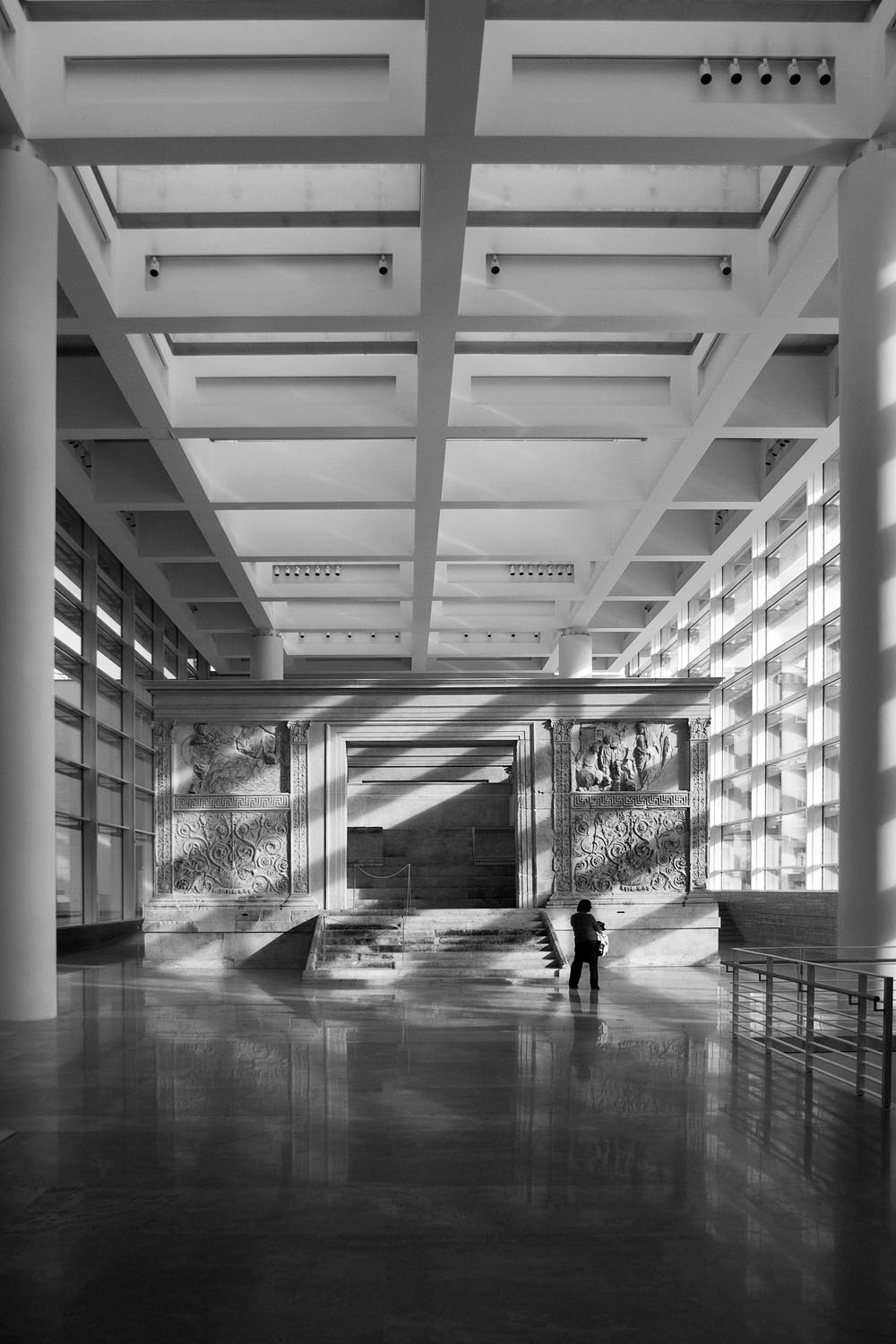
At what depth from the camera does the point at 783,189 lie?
1653 centimetres

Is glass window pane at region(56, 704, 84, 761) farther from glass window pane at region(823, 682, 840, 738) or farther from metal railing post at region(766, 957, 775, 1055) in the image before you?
metal railing post at region(766, 957, 775, 1055)

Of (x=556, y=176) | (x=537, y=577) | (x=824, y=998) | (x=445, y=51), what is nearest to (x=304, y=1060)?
(x=824, y=998)

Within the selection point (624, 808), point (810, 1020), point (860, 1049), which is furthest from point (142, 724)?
point (860, 1049)

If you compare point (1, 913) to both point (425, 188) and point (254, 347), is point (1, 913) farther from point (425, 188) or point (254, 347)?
point (254, 347)

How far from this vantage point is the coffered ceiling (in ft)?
45.7

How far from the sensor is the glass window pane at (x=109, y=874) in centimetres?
3256

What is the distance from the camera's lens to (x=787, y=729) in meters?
31.3

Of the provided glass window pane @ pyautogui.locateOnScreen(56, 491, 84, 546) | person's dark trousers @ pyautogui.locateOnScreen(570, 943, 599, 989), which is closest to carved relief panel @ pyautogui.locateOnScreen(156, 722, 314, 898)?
glass window pane @ pyautogui.locateOnScreen(56, 491, 84, 546)

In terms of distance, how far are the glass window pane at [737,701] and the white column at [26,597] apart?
2457 cm

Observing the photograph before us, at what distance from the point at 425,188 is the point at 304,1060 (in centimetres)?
961

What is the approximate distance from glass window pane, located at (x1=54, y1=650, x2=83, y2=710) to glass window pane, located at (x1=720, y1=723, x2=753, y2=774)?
16.9m

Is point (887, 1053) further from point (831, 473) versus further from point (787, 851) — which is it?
point (787, 851)

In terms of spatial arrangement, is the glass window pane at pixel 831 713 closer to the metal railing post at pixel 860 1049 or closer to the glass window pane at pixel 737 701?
the glass window pane at pixel 737 701

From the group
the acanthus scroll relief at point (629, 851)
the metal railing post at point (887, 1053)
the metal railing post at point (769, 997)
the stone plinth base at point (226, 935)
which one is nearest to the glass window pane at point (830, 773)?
the acanthus scroll relief at point (629, 851)
